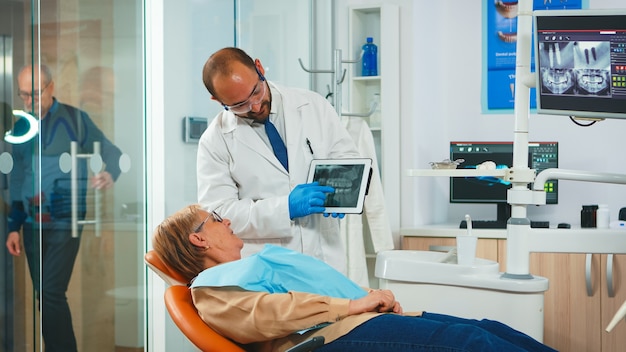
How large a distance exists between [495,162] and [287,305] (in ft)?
7.53

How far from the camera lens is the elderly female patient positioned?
190 centimetres

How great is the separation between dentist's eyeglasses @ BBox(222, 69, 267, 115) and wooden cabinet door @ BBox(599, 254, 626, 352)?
190 cm

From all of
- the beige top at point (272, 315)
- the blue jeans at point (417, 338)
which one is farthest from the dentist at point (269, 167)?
the blue jeans at point (417, 338)

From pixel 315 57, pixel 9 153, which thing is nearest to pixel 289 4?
pixel 315 57

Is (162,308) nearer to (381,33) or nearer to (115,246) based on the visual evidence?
(115,246)

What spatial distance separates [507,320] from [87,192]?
1507 millimetres

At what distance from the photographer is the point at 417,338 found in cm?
189

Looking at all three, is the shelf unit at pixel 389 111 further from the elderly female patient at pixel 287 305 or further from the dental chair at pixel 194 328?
the dental chair at pixel 194 328

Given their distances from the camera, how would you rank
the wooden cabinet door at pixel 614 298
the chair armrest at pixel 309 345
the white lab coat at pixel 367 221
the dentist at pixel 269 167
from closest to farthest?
1. the chair armrest at pixel 309 345
2. the dentist at pixel 269 167
3. the wooden cabinet door at pixel 614 298
4. the white lab coat at pixel 367 221

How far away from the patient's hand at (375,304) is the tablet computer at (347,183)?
45 centimetres

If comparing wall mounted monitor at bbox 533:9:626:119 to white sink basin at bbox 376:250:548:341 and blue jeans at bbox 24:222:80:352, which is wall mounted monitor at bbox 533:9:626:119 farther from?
blue jeans at bbox 24:222:80:352

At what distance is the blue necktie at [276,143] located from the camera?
2779mm

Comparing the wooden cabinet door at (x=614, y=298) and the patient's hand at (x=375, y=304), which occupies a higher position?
the patient's hand at (x=375, y=304)

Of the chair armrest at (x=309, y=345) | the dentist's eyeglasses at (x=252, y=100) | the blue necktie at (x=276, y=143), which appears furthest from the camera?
the blue necktie at (x=276, y=143)
